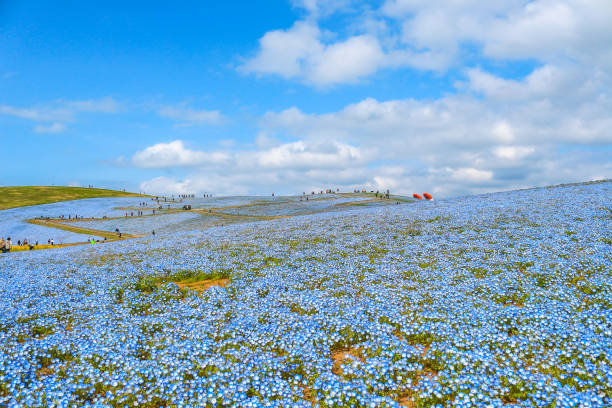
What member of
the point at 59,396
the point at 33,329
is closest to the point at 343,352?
the point at 59,396

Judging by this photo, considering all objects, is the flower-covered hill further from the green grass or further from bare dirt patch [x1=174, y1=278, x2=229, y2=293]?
the green grass

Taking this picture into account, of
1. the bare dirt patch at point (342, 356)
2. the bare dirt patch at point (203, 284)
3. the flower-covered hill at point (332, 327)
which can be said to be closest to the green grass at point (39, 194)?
the flower-covered hill at point (332, 327)

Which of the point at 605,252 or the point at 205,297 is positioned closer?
the point at 205,297

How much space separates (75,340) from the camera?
12.2 metres

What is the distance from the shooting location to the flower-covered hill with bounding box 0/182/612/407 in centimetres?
895

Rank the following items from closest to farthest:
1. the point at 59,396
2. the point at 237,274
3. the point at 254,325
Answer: the point at 59,396, the point at 254,325, the point at 237,274

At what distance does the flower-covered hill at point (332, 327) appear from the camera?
895cm

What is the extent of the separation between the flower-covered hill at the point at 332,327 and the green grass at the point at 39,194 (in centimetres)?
11611

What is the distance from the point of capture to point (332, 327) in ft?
40.7

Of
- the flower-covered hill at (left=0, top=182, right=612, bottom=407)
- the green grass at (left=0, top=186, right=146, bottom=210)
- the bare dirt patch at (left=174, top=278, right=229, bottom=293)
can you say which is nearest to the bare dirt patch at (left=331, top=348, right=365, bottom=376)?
the flower-covered hill at (left=0, top=182, right=612, bottom=407)

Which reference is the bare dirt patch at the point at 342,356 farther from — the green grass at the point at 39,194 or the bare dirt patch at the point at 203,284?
the green grass at the point at 39,194

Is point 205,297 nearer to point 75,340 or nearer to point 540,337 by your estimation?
point 75,340

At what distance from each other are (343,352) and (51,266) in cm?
2419

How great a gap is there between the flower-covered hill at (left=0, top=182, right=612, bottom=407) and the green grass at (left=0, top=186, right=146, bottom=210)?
11611 cm
